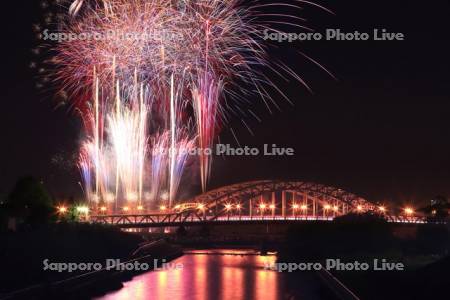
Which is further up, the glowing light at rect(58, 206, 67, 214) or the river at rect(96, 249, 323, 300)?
the glowing light at rect(58, 206, 67, 214)

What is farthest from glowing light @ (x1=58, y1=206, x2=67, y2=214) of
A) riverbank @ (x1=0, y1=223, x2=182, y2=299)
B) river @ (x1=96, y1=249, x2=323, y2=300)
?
river @ (x1=96, y1=249, x2=323, y2=300)

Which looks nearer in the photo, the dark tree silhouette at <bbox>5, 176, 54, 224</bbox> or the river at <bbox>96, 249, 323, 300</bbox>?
the river at <bbox>96, 249, 323, 300</bbox>

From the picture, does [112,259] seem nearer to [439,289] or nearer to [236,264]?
[236,264]

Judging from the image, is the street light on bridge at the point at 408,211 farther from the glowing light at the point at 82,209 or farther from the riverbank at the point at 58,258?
the riverbank at the point at 58,258

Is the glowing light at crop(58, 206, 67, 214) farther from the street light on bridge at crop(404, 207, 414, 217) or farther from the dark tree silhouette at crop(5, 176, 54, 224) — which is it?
the street light on bridge at crop(404, 207, 414, 217)

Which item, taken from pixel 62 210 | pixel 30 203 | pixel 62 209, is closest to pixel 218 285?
pixel 30 203

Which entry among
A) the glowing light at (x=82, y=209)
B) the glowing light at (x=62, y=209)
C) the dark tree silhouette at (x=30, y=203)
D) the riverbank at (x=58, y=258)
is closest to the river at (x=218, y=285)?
the riverbank at (x=58, y=258)

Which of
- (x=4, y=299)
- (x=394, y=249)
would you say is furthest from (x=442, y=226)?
(x=4, y=299)

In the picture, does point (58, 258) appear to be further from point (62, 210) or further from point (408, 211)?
point (408, 211)
